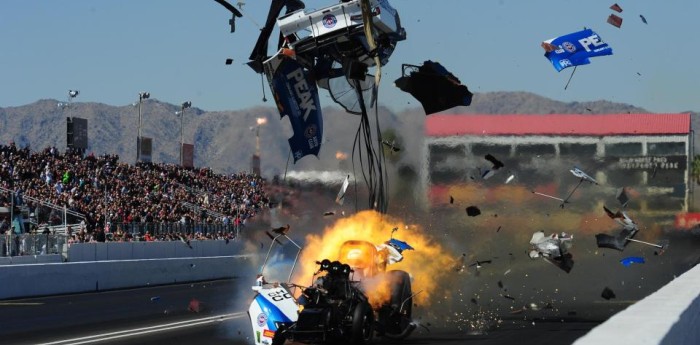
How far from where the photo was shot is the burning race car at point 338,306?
44.6 feet

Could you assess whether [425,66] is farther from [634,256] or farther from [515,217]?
[634,256]

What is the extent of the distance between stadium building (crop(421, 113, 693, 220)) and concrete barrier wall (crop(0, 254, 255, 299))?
449 centimetres

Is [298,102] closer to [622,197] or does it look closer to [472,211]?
[472,211]

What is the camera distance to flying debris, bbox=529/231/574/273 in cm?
2658

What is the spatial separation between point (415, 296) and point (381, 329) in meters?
2.17

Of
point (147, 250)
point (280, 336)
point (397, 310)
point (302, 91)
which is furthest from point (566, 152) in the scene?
point (280, 336)

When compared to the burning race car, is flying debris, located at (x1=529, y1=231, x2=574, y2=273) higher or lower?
lower

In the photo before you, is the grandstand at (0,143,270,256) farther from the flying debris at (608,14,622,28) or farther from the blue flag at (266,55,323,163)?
the flying debris at (608,14,622,28)

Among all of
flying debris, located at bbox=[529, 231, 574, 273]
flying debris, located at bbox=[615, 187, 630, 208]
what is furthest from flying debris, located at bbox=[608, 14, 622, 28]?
flying debris, located at bbox=[615, 187, 630, 208]

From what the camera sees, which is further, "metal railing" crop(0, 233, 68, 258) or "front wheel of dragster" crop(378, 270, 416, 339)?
"metal railing" crop(0, 233, 68, 258)

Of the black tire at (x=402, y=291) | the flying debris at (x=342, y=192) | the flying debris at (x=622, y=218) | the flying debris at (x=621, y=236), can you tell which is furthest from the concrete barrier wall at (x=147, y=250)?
the black tire at (x=402, y=291)

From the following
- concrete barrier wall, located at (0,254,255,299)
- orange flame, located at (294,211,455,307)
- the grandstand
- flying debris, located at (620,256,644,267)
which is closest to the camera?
orange flame, located at (294,211,455,307)

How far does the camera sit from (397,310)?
15.5 metres

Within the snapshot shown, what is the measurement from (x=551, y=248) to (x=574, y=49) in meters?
8.67
